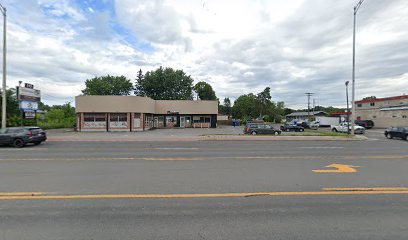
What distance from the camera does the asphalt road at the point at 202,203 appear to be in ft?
12.8

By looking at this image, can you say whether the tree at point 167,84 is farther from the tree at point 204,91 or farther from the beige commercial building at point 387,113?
the beige commercial building at point 387,113

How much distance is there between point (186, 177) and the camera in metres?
7.36

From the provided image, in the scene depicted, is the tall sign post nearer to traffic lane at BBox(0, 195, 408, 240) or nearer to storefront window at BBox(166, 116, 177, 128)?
storefront window at BBox(166, 116, 177, 128)

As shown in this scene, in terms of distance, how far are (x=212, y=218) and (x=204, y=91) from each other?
7939 cm

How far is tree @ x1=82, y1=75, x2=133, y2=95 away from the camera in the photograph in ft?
219

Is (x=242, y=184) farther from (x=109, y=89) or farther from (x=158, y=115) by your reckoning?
(x=109, y=89)

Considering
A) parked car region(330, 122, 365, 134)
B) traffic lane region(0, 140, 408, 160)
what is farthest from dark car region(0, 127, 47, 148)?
parked car region(330, 122, 365, 134)

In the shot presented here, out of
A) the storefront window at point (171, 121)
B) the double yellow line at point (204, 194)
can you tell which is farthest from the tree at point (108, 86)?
the double yellow line at point (204, 194)

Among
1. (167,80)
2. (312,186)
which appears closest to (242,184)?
(312,186)

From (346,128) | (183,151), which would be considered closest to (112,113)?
(183,151)

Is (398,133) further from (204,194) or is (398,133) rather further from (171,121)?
(171,121)

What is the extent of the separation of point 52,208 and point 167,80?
59417 millimetres

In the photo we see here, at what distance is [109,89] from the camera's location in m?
68.3

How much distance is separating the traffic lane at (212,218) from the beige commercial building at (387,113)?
4967 cm
